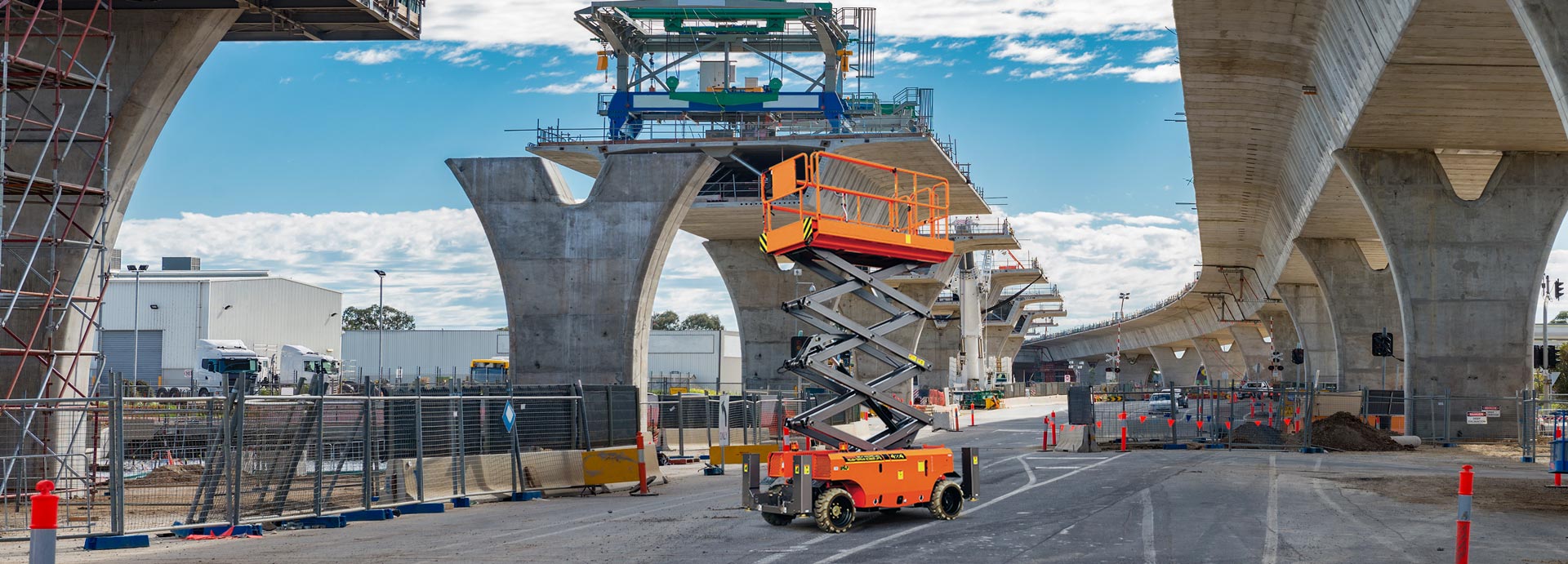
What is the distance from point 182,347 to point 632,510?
208 ft

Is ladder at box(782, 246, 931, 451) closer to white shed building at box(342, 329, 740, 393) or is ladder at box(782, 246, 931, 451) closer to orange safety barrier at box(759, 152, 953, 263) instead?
orange safety barrier at box(759, 152, 953, 263)

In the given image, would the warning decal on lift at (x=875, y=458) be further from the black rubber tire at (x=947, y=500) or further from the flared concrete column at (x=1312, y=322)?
the flared concrete column at (x=1312, y=322)

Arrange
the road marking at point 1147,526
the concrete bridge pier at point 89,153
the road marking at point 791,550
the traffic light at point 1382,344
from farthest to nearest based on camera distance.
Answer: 1. the traffic light at point 1382,344
2. the concrete bridge pier at point 89,153
3. the road marking at point 1147,526
4. the road marking at point 791,550

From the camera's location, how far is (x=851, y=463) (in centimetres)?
1455

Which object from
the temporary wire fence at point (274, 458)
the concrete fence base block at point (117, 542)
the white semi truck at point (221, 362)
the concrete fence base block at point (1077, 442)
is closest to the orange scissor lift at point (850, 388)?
the temporary wire fence at point (274, 458)

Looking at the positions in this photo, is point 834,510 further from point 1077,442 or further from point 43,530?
point 1077,442

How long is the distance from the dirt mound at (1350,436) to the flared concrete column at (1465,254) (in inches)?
69.2

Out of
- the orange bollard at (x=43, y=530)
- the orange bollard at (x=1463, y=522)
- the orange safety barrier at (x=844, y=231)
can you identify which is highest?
the orange safety barrier at (x=844, y=231)

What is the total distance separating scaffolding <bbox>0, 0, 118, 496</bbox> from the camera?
21125mm

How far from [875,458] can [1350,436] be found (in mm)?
23407

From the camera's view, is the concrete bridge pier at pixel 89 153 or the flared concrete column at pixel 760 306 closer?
the concrete bridge pier at pixel 89 153

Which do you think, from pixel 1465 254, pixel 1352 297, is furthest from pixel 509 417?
pixel 1352 297

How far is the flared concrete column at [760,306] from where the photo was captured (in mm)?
59969

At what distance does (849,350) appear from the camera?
14922mm
